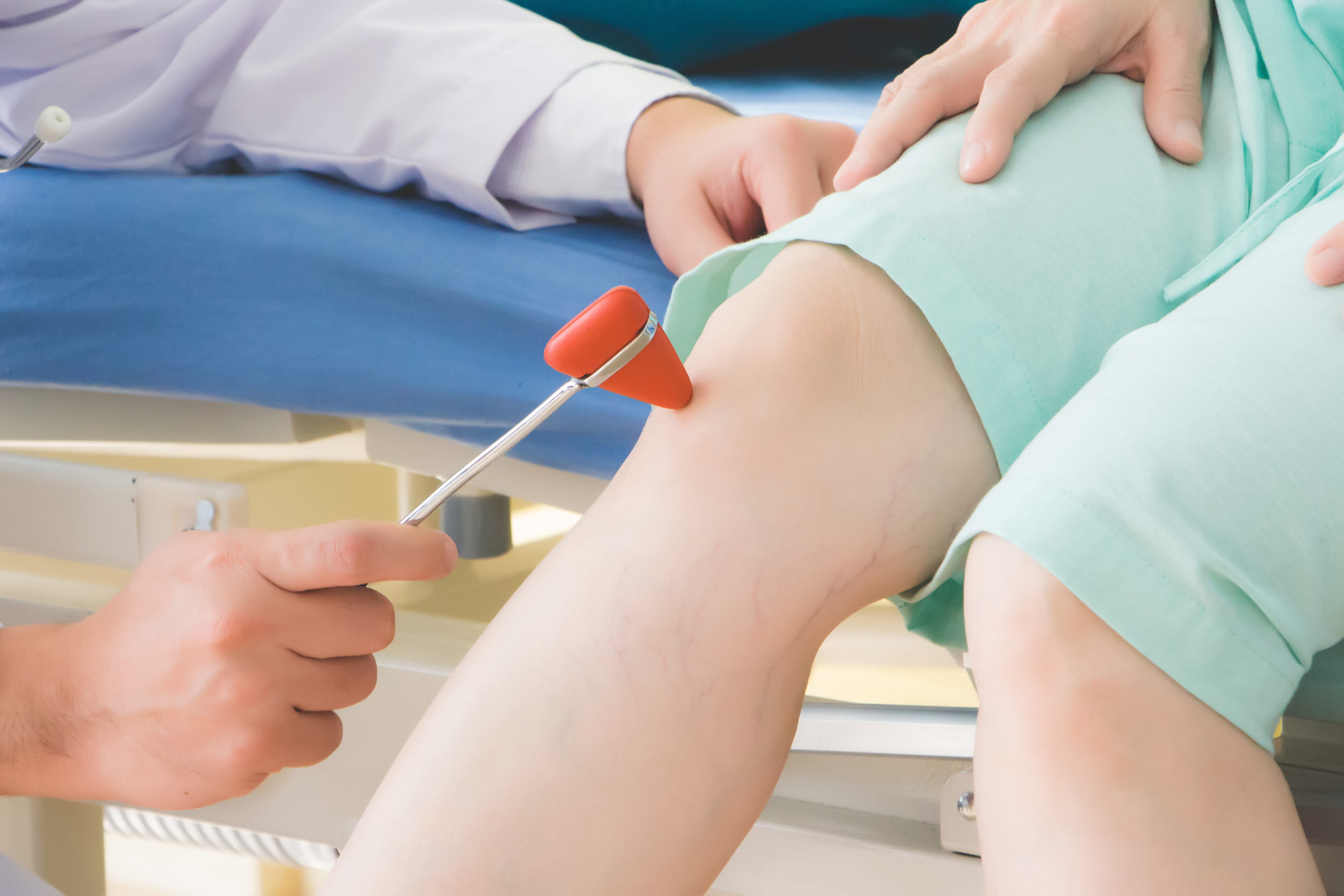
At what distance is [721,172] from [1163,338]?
13.1 inches

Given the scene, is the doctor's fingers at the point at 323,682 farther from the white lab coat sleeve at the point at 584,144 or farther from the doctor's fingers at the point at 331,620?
the white lab coat sleeve at the point at 584,144

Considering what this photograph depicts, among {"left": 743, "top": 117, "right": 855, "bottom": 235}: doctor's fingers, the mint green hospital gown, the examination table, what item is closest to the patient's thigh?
the mint green hospital gown

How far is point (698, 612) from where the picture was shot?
356 millimetres

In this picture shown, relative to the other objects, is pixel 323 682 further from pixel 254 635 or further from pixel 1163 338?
pixel 1163 338

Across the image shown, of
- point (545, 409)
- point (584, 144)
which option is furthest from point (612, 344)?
point (584, 144)

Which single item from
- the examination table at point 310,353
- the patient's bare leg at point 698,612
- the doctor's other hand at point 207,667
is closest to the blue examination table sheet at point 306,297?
the examination table at point 310,353

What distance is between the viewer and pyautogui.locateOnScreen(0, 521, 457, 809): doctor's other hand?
483mm

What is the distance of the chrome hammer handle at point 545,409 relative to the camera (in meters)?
0.33

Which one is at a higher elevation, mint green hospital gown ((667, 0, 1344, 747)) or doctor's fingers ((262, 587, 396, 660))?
mint green hospital gown ((667, 0, 1344, 747))

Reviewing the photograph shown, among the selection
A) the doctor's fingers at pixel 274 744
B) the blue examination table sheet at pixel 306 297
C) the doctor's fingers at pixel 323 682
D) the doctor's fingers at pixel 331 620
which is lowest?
the doctor's fingers at pixel 274 744

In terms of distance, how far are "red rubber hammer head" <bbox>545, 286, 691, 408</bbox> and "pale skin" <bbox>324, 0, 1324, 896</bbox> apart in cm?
4

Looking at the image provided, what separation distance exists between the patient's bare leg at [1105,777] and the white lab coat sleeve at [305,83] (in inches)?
19.6

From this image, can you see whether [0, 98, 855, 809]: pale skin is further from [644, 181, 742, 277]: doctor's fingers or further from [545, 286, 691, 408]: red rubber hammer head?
[545, 286, 691, 408]: red rubber hammer head

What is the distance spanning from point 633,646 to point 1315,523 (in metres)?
0.20
